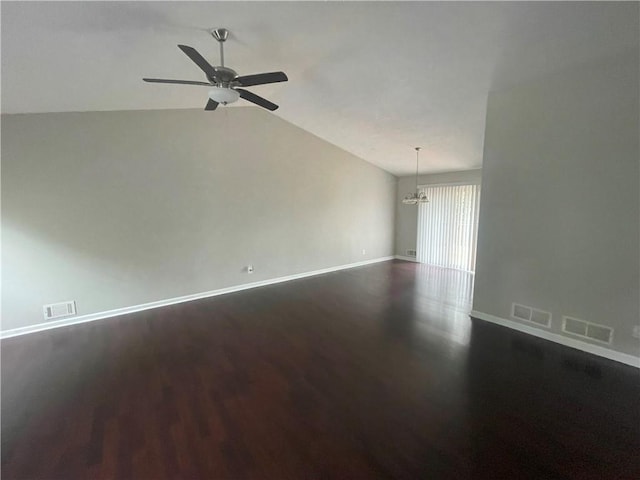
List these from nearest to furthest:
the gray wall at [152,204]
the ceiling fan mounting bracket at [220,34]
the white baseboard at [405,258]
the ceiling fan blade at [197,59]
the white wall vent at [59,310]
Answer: the ceiling fan blade at [197,59] < the ceiling fan mounting bracket at [220,34] < the gray wall at [152,204] < the white wall vent at [59,310] < the white baseboard at [405,258]

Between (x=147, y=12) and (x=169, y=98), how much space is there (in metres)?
1.95

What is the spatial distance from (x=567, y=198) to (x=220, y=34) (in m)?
3.83

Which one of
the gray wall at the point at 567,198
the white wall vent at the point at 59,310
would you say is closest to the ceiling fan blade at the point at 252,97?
the gray wall at the point at 567,198

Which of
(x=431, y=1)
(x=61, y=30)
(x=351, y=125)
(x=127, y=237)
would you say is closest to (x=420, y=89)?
(x=431, y=1)

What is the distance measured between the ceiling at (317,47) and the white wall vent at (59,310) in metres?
2.39

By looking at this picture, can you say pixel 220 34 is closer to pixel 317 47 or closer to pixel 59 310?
pixel 317 47

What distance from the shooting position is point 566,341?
3.07 m

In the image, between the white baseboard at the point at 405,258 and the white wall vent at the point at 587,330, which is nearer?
the white wall vent at the point at 587,330

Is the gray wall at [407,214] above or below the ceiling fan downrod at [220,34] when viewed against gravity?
below

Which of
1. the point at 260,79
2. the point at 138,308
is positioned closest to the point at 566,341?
the point at 260,79

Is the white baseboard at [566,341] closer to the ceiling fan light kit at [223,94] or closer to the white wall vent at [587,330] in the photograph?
the white wall vent at [587,330]

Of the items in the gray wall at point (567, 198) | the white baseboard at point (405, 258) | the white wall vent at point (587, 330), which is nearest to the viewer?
the gray wall at point (567, 198)

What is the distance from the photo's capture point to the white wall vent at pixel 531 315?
→ 10.5ft

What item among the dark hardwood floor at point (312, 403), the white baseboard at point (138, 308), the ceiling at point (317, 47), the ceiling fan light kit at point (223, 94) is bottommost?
the dark hardwood floor at point (312, 403)
